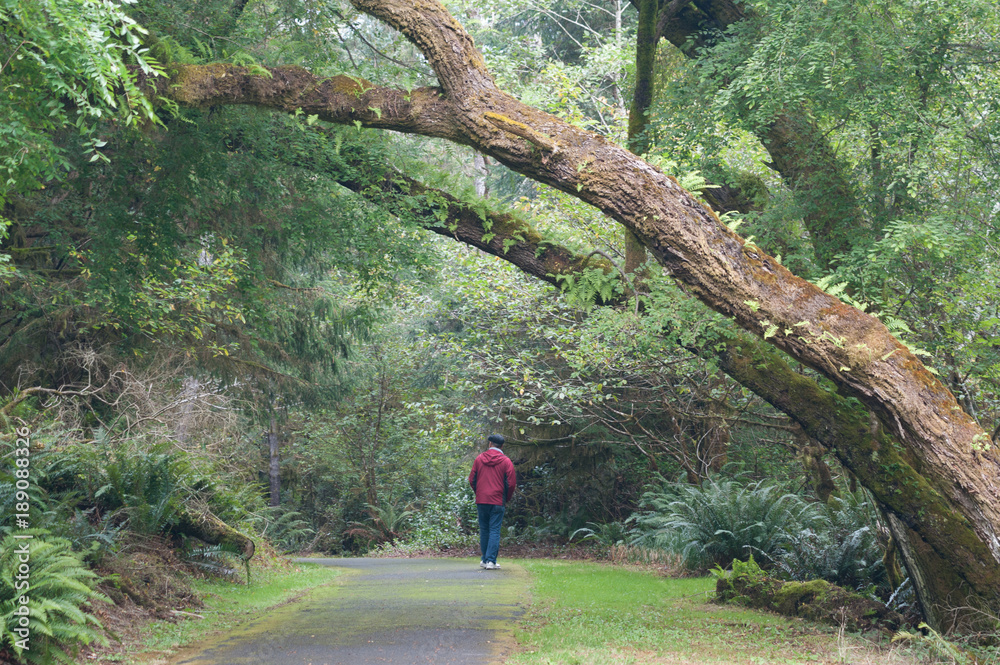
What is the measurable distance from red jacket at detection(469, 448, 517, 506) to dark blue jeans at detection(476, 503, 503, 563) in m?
0.14

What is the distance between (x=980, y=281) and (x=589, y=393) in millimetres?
7863

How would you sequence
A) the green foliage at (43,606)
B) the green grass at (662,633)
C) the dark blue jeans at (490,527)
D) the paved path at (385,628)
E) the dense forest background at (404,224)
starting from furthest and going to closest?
the dark blue jeans at (490,527) → the dense forest background at (404,224) → the green grass at (662,633) → the paved path at (385,628) → the green foliage at (43,606)

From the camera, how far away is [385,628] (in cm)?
702

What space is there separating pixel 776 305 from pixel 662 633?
3.15 m

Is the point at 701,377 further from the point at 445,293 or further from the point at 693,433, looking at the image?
the point at 445,293

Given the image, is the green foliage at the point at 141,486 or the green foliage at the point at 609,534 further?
the green foliage at the point at 609,534

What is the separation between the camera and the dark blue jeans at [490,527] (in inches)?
466

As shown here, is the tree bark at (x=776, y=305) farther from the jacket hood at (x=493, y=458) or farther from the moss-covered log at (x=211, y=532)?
the moss-covered log at (x=211, y=532)

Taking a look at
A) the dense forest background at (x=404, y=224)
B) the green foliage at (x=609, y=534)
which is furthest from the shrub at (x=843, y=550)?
the green foliage at (x=609, y=534)

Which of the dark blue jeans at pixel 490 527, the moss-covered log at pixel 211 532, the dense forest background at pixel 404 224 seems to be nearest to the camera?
the dense forest background at pixel 404 224

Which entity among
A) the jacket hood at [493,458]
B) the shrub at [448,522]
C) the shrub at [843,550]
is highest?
the jacket hood at [493,458]

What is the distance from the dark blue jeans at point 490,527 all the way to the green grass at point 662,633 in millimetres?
1786

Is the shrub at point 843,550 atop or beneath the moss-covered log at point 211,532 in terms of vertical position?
atop

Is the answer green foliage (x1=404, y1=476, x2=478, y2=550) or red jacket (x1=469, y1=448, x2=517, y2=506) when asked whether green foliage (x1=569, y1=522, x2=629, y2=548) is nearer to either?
green foliage (x1=404, y1=476, x2=478, y2=550)
